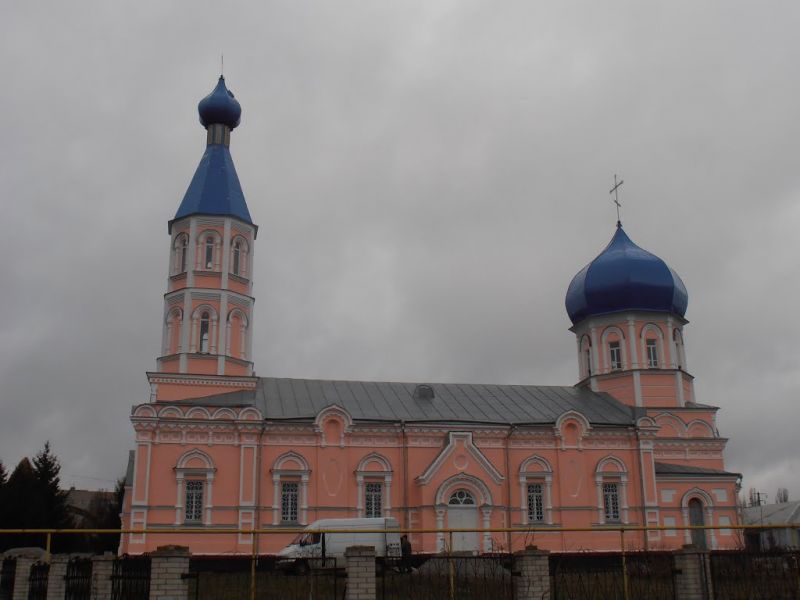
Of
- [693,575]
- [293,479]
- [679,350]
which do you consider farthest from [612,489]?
[693,575]

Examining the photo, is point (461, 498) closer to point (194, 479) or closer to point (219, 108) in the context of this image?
point (194, 479)

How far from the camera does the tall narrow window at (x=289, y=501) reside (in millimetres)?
27172

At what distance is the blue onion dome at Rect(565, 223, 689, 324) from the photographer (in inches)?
1320

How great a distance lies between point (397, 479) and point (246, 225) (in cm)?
1079

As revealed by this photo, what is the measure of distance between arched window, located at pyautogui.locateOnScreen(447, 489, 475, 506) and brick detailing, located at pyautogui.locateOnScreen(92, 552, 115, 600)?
16.3 m

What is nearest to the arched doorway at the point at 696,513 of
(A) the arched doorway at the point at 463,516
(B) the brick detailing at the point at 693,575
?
(A) the arched doorway at the point at 463,516

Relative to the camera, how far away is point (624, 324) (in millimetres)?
33781

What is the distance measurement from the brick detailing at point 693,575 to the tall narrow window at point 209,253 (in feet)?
68.4

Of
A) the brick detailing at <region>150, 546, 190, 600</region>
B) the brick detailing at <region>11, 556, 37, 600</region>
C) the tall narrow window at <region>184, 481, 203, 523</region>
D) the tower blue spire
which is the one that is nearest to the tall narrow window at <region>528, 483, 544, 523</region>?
the tall narrow window at <region>184, 481, 203, 523</region>

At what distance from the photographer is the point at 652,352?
3384 centimetres

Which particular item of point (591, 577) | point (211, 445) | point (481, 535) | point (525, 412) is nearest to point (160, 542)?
point (211, 445)

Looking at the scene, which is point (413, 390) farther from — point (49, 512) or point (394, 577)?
point (394, 577)

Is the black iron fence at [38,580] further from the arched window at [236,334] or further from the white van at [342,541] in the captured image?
the arched window at [236,334]

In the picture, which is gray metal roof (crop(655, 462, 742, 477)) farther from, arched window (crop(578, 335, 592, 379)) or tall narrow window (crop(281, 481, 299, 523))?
tall narrow window (crop(281, 481, 299, 523))
